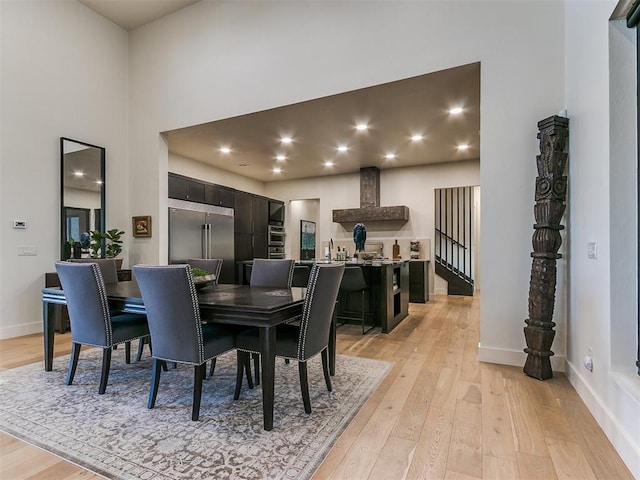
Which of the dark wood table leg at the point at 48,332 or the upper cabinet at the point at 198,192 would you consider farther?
the upper cabinet at the point at 198,192

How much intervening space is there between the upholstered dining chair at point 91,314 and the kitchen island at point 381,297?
2.57 meters

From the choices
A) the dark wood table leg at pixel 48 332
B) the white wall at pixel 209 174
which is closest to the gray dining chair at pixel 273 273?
the dark wood table leg at pixel 48 332

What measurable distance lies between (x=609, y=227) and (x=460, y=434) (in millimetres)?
1466

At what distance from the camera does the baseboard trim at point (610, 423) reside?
5.07 feet

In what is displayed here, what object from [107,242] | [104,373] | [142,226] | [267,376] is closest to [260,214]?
[142,226]

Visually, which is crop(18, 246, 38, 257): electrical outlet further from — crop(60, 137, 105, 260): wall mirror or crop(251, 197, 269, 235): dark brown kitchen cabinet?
crop(251, 197, 269, 235): dark brown kitchen cabinet

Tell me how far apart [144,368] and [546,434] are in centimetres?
298

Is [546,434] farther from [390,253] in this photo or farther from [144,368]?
[390,253]

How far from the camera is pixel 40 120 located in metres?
4.28

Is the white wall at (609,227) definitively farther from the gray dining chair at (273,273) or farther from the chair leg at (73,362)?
the chair leg at (73,362)

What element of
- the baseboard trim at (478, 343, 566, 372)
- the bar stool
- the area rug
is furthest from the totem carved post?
the bar stool

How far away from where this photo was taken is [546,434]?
6.12 ft

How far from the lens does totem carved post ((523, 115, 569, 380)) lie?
261cm

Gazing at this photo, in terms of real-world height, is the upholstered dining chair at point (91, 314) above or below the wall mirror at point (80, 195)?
below
